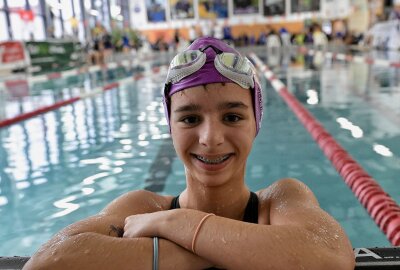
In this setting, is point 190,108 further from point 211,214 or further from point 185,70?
point 211,214

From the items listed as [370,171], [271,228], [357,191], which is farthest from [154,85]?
[271,228]

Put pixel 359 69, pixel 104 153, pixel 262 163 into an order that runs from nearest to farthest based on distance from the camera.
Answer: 1. pixel 262 163
2. pixel 104 153
3. pixel 359 69

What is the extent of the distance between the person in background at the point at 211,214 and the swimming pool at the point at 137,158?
1221mm

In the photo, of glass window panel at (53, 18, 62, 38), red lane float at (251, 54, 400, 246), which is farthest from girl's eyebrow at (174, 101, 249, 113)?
glass window panel at (53, 18, 62, 38)

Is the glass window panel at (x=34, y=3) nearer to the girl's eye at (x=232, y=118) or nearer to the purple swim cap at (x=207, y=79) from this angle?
the purple swim cap at (x=207, y=79)

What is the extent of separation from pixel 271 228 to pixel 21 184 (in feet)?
9.75

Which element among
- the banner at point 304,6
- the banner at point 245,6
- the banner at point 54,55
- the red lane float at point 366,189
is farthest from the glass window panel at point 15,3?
the banner at point 304,6

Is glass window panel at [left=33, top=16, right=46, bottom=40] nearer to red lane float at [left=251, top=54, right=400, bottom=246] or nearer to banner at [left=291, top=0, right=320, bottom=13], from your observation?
banner at [left=291, top=0, right=320, bottom=13]

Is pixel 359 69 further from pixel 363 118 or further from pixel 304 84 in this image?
pixel 363 118

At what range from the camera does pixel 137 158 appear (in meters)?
4.17

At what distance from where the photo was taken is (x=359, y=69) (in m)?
11.6

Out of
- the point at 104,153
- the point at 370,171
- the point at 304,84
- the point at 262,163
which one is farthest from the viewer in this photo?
the point at 304,84

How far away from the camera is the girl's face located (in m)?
1.33

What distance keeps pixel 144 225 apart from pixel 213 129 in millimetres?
342
